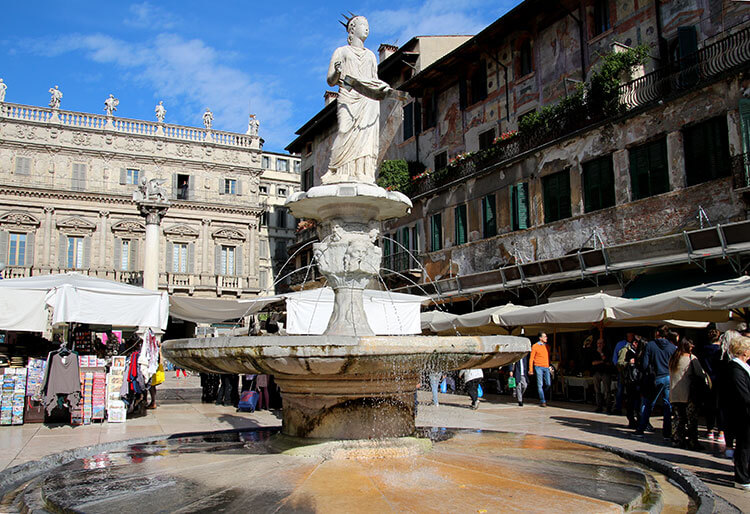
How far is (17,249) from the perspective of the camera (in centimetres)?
3866

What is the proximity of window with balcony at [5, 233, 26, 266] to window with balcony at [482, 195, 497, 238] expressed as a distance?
3009cm

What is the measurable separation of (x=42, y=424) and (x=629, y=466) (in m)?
9.61

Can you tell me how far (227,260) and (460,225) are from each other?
77.5 feet

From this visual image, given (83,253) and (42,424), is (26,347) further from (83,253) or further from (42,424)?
(83,253)

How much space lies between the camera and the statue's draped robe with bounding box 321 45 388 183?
7840 millimetres

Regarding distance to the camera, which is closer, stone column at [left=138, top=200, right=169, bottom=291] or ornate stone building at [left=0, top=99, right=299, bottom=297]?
stone column at [left=138, top=200, right=169, bottom=291]

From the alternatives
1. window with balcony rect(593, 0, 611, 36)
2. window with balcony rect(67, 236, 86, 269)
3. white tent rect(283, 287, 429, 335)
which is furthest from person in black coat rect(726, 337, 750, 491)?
window with balcony rect(67, 236, 86, 269)

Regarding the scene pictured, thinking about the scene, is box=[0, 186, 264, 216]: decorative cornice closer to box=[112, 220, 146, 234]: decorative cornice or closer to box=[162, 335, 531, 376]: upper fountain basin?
box=[112, 220, 146, 234]: decorative cornice

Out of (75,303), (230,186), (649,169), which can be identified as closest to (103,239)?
(230,186)

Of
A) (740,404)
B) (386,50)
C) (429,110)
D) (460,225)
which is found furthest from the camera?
(386,50)

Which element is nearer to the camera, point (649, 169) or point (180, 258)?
point (649, 169)

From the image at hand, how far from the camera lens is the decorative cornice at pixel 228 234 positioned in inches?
1702

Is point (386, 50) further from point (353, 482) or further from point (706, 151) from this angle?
point (353, 482)

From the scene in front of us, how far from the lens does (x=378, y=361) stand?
4801 millimetres
